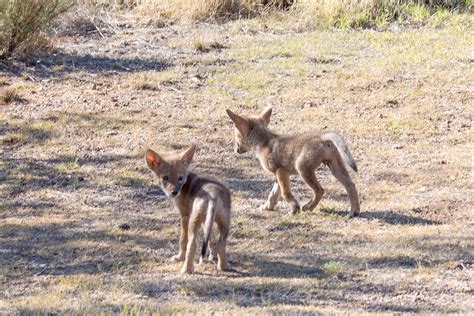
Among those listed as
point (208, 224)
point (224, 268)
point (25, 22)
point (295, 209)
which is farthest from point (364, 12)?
point (208, 224)

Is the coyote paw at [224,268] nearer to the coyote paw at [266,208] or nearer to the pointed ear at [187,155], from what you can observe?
the pointed ear at [187,155]

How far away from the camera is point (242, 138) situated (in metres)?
11.5

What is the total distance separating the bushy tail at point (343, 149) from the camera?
32.9 feet

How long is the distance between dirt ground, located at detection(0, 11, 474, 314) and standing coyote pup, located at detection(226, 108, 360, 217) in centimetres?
26

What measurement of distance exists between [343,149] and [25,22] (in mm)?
8106

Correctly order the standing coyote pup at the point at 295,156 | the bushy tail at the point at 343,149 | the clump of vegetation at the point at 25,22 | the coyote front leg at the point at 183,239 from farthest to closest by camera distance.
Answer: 1. the clump of vegetation at the point at 25,22
2. the standing coyote pup at the point at 295,156
3. the bushy tail at the point at 343,149
4. the coyote front leg at the point at 183,239

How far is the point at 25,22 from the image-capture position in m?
16.5

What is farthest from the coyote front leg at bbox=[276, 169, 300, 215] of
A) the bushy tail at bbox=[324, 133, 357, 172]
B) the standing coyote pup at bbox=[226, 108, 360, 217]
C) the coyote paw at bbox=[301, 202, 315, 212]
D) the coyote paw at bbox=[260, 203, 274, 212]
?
the bushy tail at bbox=[324, 133, 357, 172]

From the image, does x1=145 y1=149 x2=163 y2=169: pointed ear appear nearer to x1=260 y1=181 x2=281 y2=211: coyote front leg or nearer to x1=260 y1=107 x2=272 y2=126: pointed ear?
x1=260 y1=181 x2=281 y2=211: coyote front leg

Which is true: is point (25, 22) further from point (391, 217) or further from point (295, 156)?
point (391, 217)

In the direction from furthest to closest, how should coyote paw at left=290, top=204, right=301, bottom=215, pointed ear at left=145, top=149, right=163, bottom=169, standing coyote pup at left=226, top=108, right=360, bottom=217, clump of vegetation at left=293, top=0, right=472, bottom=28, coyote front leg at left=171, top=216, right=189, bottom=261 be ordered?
clump of vegetation at left=293, top=0, right=472, bottom=28 < coyote paw at left=290, top=204, right=301, bottom=215 < standing coyote pup at left=226, top=108, right=360, bottom=217 < pointed ear at left=145, top=149, right=163, bottom=169 < coyote front leg at left=171, top=216, right=189, bottom=261

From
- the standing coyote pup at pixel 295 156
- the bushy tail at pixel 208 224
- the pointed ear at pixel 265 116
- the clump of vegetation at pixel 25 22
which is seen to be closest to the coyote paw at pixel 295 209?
the standing coyote pup at pixel 295 156

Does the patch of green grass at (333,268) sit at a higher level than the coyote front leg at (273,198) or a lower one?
higher

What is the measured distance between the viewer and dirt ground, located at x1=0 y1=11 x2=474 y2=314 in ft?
28.8
